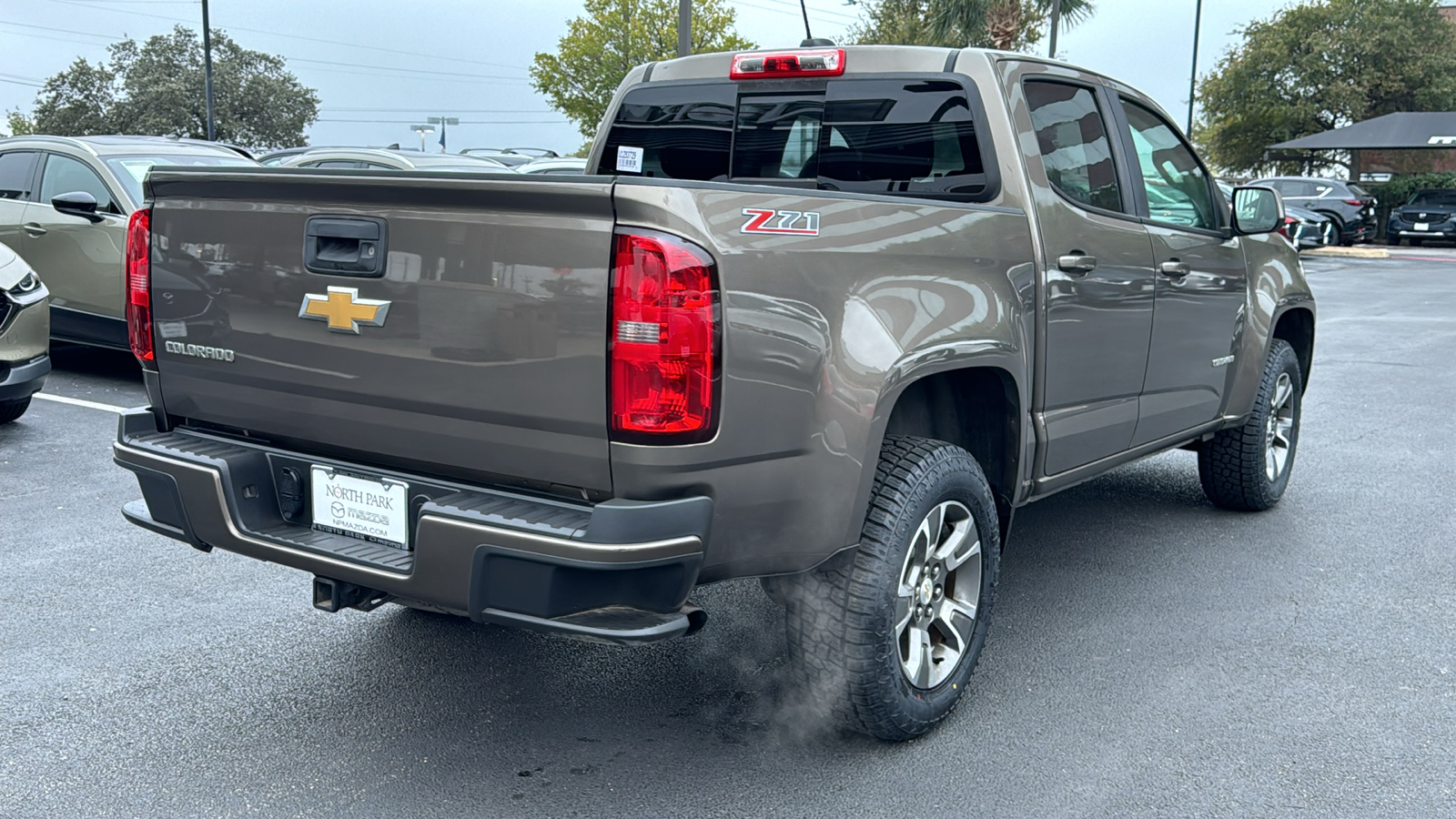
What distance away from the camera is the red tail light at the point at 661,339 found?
8.63 ft

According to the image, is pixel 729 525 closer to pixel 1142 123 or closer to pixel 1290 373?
pixel 1142 123

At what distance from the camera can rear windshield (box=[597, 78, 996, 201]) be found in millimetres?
3938

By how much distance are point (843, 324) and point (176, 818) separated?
1941 mm

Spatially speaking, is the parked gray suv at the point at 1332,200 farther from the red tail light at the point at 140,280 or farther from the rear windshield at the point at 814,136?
the red tail light at the point at 140,280

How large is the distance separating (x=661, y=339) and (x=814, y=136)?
1.83 meters

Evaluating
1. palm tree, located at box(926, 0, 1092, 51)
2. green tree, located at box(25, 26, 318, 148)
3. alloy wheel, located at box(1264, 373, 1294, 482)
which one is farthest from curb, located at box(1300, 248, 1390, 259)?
green tree, located at box(25, 26, 318, 148)

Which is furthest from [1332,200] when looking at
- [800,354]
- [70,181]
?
[800,354]

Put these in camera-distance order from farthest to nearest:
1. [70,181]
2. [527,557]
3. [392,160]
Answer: [392,160], [70,181], [527,557]

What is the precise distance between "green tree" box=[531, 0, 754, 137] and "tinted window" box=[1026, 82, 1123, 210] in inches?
1700

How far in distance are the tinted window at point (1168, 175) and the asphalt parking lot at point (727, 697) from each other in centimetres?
138

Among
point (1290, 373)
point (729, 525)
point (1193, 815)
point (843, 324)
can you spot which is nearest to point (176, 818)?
point (729, 525)

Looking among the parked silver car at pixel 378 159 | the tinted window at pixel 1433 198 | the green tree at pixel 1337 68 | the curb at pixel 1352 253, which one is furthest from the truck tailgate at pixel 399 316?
the green tree at pixel 1337 68

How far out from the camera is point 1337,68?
→ 134 ft

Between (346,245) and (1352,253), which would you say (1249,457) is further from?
(1352,253)
